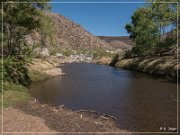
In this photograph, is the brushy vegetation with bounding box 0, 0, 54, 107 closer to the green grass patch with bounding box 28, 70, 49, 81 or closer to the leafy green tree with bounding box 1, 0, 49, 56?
the leafy green tree with bounding box 1, 0, 49, 56

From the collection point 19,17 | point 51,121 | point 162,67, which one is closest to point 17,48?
point 19,17

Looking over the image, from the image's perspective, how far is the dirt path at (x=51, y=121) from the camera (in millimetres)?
13656

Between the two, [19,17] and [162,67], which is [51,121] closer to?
[19,17]

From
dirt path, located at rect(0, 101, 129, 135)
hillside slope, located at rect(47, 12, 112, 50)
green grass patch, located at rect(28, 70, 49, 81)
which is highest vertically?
hillside slope, located at rect(47, 12, 112, 50)

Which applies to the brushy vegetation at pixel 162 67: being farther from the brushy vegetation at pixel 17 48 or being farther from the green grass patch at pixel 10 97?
the green grass patch at pixel 10 97

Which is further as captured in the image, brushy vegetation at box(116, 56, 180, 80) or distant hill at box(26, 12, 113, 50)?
distant hill at box(26, 12, 113, 50)

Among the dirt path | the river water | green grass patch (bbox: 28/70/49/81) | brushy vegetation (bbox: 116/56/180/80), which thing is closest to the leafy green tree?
green grass patch (bbox: 28/70/49/81)

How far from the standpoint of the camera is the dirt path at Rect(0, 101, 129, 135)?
13656 millimetres

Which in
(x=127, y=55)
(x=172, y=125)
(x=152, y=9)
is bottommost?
(x=172, y=125)

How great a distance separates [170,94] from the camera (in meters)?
25.3

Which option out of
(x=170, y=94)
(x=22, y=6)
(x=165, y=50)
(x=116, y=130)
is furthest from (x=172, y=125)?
(x=165, y=50)

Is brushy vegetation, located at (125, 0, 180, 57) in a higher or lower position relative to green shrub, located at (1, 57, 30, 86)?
higher

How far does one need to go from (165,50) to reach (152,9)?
2202 centimetres

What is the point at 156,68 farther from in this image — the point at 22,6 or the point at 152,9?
the point at 22,6
